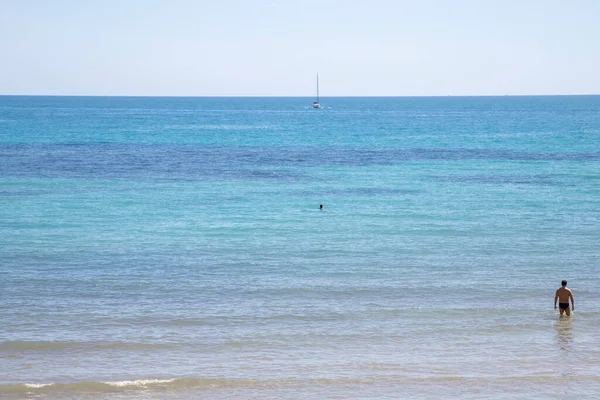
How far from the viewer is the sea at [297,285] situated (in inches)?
704

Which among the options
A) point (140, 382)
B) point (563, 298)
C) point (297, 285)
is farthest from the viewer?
point (297, 285)

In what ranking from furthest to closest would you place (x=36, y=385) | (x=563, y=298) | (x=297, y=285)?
(x=297, y=285) → (x=563, y=298) → (x=36, y=385)

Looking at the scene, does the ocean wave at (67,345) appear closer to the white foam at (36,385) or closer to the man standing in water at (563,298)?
the white foam at (36,385)

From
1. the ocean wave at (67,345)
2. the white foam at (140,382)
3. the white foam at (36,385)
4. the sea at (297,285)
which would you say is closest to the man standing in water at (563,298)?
the sea at (297,285)

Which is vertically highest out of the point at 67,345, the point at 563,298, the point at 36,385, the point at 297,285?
the point at 563,298

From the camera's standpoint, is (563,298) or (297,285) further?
(297,285)

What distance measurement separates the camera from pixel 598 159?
220 ft

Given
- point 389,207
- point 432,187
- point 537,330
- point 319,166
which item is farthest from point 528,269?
point 319,166

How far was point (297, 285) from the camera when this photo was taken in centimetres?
2584

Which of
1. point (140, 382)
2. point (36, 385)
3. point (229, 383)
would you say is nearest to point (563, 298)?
point (229, 383)

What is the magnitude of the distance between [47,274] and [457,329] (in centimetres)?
1481

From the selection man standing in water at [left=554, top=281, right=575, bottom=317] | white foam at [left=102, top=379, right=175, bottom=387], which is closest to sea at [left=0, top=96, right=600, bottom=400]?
white foam at [left=102, top=379, right=175, bottom=387]

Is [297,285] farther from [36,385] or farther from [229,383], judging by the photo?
[36,385]

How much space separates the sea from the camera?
1788cm
